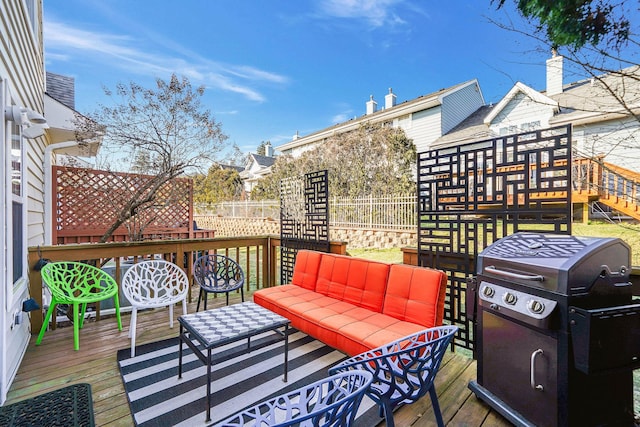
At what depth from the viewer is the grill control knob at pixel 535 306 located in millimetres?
1562

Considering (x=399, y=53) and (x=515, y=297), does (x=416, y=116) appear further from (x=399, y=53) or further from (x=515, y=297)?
(x=515, y=297)

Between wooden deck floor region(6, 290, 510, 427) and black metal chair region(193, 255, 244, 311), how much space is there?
2.01ft

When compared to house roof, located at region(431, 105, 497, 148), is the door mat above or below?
below

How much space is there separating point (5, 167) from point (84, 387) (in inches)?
70.7

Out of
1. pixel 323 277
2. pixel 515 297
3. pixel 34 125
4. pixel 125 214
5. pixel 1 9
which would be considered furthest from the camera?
pixel 125 214

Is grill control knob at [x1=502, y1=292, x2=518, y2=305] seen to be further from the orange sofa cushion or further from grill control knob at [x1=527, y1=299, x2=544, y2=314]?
the orange sofa cushion

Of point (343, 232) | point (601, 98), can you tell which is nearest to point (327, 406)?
point (601, 98)

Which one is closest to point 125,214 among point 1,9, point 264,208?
point 1,9

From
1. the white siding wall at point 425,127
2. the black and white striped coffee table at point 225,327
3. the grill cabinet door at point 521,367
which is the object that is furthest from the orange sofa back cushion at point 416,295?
the white siding wall at point 425,127

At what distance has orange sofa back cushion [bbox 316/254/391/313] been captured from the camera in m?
2.94

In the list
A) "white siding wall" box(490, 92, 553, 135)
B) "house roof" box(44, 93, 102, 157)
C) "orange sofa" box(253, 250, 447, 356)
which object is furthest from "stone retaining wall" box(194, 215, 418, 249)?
"white siding wall" box(490, 92, 553, 135)

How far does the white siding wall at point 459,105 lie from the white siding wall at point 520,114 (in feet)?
5.45

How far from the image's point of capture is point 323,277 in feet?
11.7

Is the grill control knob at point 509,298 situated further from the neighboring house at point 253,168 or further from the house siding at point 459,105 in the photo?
the neighboring house at point 253,168
